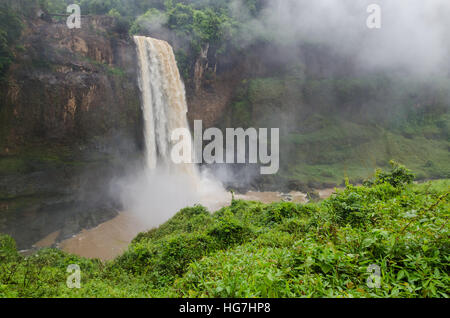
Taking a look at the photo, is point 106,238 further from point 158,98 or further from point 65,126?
point 158,98

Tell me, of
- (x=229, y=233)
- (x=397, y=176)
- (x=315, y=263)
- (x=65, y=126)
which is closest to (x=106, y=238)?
(x=65, y=126)

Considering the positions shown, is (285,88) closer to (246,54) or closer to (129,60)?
(246,54)

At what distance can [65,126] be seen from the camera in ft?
48.2

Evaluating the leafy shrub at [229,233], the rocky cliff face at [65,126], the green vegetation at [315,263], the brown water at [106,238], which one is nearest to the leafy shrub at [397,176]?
the green vegetation at [315,263]

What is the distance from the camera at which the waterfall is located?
57.0 ft

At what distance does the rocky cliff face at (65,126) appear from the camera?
12828 millimetres

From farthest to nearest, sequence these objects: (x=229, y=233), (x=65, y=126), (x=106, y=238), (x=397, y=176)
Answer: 1. (x=65, y=126)
2. (x=106, y=238)
3. (x=397, y=176)
4. (x=229, y=233)

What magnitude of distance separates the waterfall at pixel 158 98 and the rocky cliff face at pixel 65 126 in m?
0.93

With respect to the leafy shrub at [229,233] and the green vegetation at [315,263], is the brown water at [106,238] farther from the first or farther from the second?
the green vegetation at [315,263]

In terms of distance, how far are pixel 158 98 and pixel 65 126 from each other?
6.07 metres

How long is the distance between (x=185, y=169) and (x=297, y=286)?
17516 millimetres
